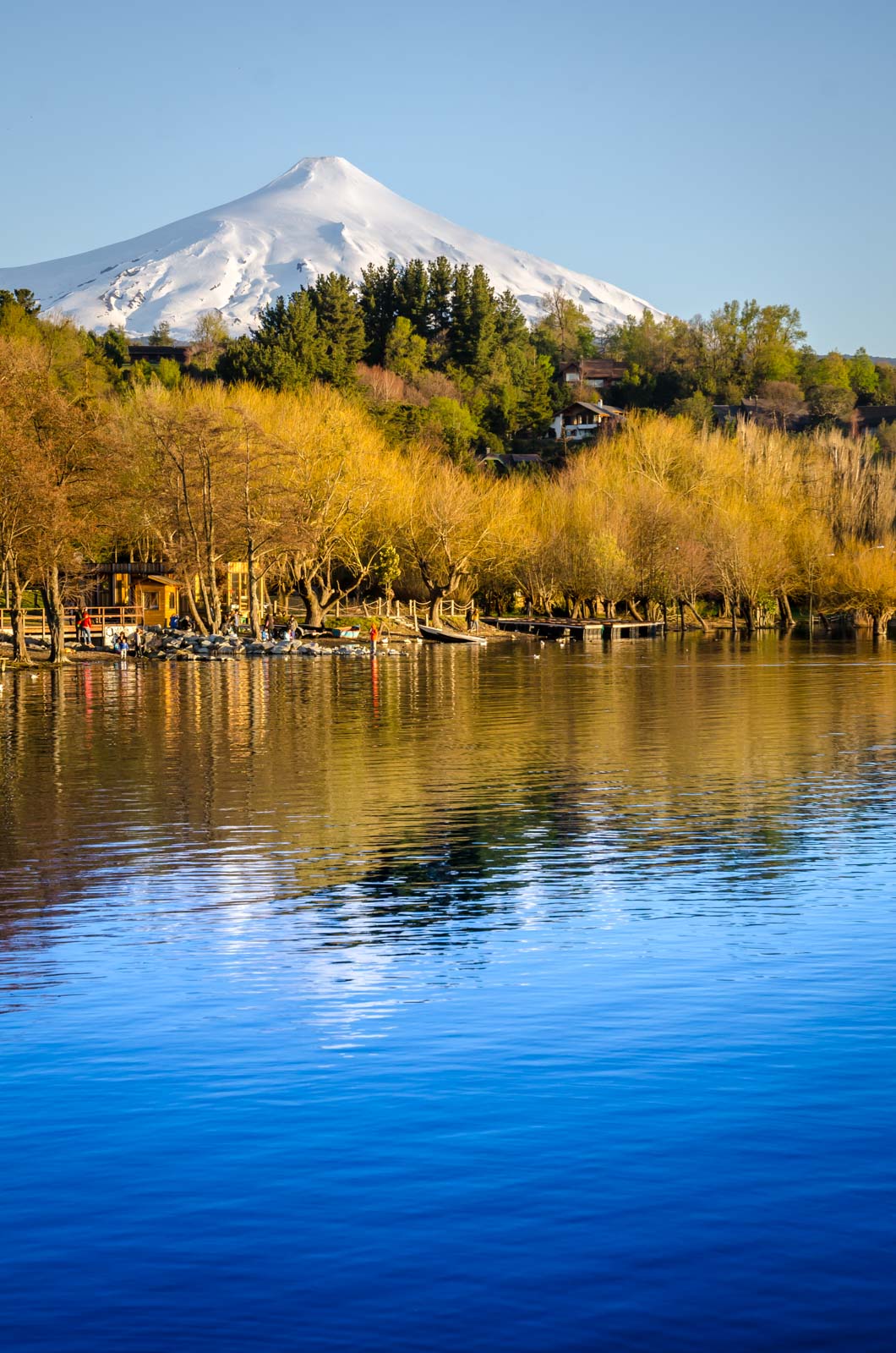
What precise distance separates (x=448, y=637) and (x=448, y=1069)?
8516cm

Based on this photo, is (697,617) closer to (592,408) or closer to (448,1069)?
(592,408)

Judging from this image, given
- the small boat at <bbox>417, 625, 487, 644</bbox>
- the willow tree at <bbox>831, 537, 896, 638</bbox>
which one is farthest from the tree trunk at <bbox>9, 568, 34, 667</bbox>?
the willow tree at <bbox>831, 537, 896, 638</bbox>

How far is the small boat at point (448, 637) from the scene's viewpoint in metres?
95.1

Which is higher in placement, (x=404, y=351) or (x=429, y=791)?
(x=404, y=351)

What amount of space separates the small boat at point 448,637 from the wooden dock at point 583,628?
7465mm

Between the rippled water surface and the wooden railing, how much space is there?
59.0 m

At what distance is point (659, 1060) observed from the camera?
38.5 ft

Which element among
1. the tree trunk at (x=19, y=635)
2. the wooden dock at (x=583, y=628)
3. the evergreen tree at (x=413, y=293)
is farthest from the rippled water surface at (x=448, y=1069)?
the evergreen tree at (x=413, y=293)

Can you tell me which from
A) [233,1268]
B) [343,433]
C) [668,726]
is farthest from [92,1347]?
[343,433]

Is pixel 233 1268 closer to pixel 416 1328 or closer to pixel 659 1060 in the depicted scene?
pixel 416 1328

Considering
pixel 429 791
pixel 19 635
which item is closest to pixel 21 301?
pixel 19 635

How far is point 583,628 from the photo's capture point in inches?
4008

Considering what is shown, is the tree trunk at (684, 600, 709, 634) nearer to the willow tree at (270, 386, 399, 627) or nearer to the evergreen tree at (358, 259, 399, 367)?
the willow tree at (270, 386, 399, 627)

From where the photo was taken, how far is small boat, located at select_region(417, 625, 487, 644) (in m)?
95.1
